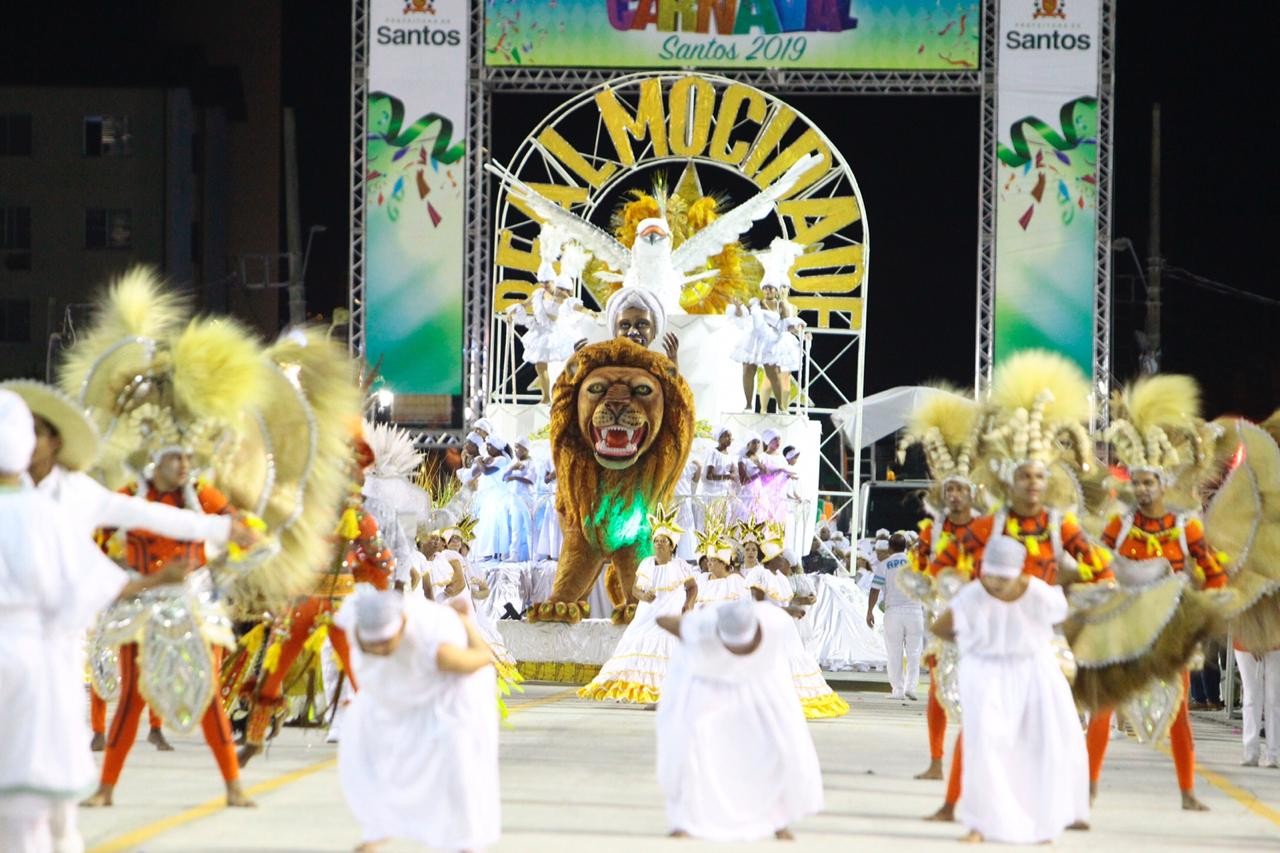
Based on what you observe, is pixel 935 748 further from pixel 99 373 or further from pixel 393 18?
pixel 393 18

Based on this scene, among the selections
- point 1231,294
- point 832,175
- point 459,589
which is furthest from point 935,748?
point 1231,294

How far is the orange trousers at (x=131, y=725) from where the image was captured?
9148 millimetres

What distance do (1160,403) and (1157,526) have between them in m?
0.75

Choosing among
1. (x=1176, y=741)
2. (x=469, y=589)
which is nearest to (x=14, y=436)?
(x=1176, y=741)

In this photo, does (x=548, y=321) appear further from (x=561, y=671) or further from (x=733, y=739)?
(x=733, y=739)

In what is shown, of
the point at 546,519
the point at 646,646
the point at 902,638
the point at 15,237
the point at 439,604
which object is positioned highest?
the point at 15,237

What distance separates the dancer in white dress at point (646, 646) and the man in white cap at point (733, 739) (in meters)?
7.73

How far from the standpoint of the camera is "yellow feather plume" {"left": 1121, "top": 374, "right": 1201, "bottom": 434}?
439 inches

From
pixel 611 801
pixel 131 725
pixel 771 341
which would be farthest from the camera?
pixel 771 341

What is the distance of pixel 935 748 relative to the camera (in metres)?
11.5

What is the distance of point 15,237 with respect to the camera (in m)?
47.3

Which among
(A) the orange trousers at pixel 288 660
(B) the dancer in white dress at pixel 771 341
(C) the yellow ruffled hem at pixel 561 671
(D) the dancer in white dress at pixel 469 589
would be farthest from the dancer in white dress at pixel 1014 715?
(B) the dancer in white dress at pixel 771 341

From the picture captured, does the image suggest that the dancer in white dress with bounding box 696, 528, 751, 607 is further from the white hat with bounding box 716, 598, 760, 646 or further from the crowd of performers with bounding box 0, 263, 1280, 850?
the white hat with bounding box 716, 598, 760, 646

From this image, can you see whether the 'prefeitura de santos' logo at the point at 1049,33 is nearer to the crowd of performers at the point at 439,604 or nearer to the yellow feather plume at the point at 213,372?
the crowd of performers at the point at 439,604
